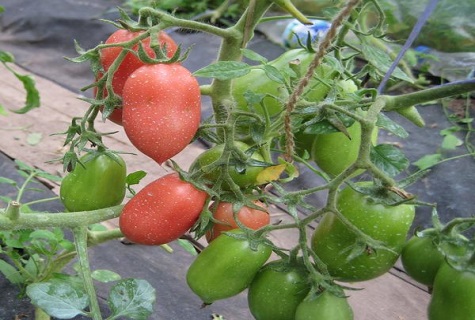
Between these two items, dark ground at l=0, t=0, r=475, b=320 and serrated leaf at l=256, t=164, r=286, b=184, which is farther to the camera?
dark ground at l=0, t=0, r=475, b=320

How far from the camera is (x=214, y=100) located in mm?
935

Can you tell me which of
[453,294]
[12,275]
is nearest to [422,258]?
[453,294]

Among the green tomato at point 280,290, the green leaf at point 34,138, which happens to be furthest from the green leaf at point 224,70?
the green leaf at point 34,138

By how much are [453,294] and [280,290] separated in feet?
0.70

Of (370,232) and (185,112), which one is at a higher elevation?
(185,112)

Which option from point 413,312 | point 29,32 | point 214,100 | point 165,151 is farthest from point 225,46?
point 29,32

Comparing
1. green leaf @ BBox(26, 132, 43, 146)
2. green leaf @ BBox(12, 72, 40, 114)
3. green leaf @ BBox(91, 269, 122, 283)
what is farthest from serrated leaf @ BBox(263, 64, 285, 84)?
green leaf @ BBox(26, 132, 43, 146)

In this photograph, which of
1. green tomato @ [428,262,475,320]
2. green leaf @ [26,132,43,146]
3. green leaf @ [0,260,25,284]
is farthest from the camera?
green leaf @ [26,132,43,146]

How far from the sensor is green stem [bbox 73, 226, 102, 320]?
2.77ft

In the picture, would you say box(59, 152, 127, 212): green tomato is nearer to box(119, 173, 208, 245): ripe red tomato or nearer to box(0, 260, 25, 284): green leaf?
box(119, 173, 208, 245): ripe red tomato

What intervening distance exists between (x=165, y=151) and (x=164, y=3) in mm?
3452

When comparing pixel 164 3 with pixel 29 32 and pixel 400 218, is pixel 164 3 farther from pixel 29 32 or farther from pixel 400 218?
pixel 400 218

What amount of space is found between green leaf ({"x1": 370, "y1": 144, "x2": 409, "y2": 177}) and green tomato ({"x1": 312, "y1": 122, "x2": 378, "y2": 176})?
159 millimetres

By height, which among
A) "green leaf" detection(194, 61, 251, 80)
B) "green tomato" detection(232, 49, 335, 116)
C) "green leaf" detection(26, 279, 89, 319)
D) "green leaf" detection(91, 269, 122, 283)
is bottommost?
"green leaf" detection(91, 269, 122, 283)
